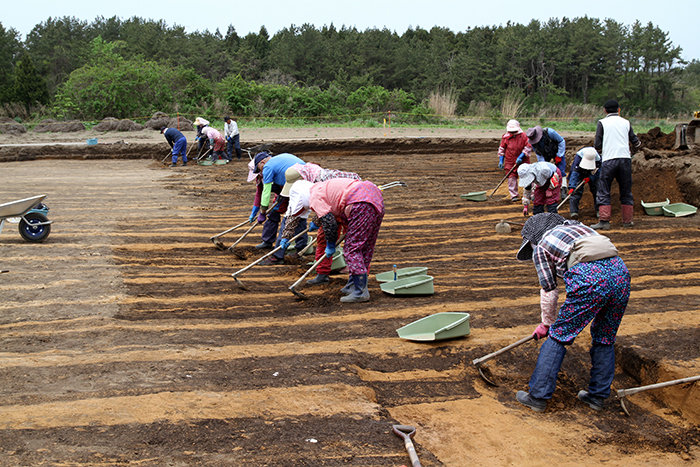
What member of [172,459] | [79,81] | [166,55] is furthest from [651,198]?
[166,55]

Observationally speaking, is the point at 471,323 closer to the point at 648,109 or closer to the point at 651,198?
the point at 651,198

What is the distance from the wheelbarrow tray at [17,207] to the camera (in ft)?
24.7

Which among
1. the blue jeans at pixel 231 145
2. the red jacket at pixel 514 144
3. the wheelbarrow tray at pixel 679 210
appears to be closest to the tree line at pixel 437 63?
the blue jeans at pixel 231 145

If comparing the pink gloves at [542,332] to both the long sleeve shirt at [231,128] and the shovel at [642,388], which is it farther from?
the long sleeve shirt at [231,128]

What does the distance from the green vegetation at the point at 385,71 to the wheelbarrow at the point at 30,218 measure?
19156mm

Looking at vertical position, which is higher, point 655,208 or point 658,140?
point 658,140

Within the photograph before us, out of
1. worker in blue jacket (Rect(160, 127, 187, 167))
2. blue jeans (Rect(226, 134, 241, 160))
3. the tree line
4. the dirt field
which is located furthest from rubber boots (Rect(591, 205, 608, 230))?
the tree line

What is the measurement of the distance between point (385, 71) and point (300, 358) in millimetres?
40531

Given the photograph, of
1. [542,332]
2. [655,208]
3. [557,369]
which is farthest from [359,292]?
[655,208]

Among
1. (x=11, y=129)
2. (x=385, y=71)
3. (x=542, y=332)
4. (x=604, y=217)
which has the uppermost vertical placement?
(x=385, y=71)

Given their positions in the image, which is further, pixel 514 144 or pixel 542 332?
pixel 514 144

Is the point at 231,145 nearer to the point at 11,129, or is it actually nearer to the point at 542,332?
the point at 11,129

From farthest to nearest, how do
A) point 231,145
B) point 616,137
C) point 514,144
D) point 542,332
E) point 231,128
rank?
point 231,145 → point 231,128 → point 514,144 → point 616,137 → point 542,332

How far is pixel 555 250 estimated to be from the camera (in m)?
3.74
